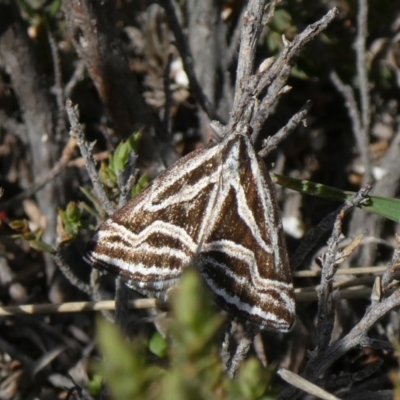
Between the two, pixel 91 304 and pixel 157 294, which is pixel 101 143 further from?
pixel 157 294

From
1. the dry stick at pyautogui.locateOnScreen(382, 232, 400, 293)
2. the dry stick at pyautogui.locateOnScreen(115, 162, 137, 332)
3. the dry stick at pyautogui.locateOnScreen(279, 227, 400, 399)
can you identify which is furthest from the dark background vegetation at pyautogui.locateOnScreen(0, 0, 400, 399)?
the dry stick at pyautogui.locateOnScreen(382, 232, 400, 293)

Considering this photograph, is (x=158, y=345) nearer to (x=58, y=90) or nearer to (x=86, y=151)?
(x=86, y=151)

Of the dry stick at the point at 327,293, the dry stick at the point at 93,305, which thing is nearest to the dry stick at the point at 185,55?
the dry stick at the point at 93,305

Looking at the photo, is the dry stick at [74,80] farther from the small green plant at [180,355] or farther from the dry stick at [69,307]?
the small green plant at [180,355]

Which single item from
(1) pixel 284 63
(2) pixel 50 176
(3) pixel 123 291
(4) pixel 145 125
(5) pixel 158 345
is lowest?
(5) pixel 158 345

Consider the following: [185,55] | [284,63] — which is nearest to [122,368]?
[284,63]

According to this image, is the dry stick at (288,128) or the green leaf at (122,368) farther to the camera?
the dry stick at (288,128)
